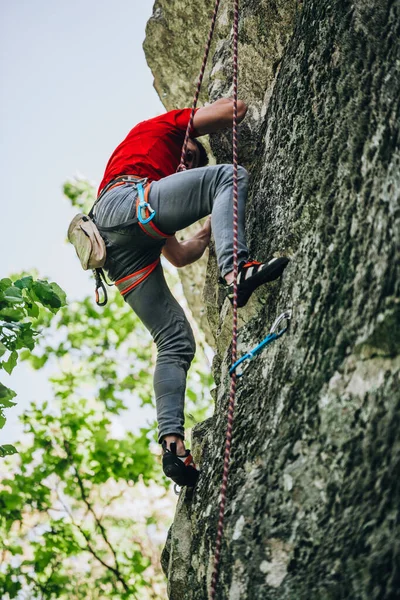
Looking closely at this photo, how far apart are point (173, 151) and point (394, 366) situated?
2626mm

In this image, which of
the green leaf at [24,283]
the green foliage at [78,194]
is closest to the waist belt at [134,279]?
the green leaf at [24,283]

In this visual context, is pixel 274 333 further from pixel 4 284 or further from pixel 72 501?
pixel 72 501

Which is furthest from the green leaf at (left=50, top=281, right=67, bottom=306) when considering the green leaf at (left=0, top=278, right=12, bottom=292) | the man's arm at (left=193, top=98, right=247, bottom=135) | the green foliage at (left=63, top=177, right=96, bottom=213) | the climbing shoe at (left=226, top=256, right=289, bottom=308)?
the green foliage at (left=63, top=177, right=96, bottom=213)

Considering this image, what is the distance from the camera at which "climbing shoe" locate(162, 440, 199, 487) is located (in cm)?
397

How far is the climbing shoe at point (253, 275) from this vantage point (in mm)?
3510

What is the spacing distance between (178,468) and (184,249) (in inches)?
73.0

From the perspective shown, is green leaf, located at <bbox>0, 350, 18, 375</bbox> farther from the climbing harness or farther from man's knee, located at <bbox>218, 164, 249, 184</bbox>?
man's knee, located at <bbox>218, 164, 249, 184</bbox>

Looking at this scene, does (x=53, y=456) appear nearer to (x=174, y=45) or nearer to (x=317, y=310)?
(x=174, y=45)

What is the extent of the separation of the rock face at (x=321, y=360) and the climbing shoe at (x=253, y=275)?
13cm

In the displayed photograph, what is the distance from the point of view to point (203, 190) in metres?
4.00

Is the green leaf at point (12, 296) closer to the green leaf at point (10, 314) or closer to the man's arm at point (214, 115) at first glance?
the green leaf at point (10, 314)

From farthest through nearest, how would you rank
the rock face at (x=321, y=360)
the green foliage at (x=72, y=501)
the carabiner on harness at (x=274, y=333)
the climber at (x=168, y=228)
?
1. the green foliage at (x=72, y=501)
2. the climber at (x=168, y=228)
3. the carabiner on harness at (x=274, y=333)
4. the rock face at (x=321, y=360)

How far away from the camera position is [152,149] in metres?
4.55

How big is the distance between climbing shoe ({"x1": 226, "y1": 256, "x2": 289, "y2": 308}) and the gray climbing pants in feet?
0.43
